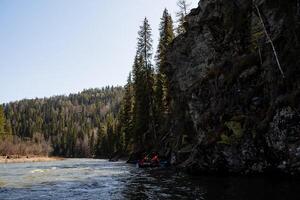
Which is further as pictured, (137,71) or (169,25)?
(137,71)

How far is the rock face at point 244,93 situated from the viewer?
28.0 m

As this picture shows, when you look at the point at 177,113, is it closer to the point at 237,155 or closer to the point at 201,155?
the point at 201,155

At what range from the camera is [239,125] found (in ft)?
105

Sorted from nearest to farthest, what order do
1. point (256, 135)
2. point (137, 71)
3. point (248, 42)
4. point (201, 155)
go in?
point (256, 135)
point (201, 155)
point (248, 42)
point (137, 71)

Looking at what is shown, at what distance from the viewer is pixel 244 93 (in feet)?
114

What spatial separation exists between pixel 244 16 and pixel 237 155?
16.8 meters

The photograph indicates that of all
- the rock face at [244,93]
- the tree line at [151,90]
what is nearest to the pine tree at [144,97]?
the tree line at [151,90]

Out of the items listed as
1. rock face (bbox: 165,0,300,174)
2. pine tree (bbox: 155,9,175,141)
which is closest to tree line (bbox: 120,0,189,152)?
pine tree (bbox: 155,9,175,141)

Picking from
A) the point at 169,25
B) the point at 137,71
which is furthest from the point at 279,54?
the point at 137,71

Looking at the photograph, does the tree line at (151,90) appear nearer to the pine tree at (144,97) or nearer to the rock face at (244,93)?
the pine tree at (144,97)

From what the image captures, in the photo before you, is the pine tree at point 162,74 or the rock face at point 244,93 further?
the pine tree at point 162,74

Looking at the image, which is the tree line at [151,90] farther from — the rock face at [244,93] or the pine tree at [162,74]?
the rock face at [244,93]

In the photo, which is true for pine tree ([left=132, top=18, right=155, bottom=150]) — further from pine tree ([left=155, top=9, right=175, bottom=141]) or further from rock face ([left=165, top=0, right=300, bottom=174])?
rock face ([left=165, top=0, right=300, bottom=174])

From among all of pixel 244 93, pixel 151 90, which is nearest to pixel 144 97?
pixel 151 90
